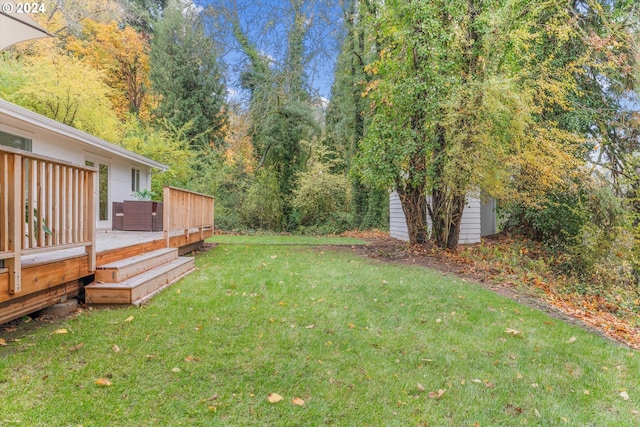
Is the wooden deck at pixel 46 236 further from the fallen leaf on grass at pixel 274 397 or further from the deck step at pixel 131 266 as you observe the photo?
the fallen leaf on grass at pixel 274 397

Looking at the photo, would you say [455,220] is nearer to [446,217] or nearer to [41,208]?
[446,217]

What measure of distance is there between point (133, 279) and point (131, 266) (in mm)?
185

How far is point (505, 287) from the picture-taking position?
554 centimetres

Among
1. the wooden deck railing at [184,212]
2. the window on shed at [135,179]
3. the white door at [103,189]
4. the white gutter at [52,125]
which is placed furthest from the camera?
the window on shed at [135,179]

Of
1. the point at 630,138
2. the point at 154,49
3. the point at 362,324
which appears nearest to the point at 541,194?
the point at 630,138

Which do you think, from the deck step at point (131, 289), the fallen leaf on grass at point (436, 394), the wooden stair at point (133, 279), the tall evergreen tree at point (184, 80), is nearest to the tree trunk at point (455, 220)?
the wooden stair at point (133, 279)

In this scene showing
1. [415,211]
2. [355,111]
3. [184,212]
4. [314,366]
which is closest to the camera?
[314,366]

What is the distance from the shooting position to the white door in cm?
860

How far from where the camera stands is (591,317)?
15.3 feet

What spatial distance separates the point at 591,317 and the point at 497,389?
3073 millimetres

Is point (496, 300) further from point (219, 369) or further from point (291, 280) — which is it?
point (219, 369)

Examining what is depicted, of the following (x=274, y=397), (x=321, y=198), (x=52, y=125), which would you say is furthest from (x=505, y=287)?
(x=321, y=198)

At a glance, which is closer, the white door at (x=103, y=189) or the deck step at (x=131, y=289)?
the deck step at (x=131, y=289)

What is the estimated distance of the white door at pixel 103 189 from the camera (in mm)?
8598
